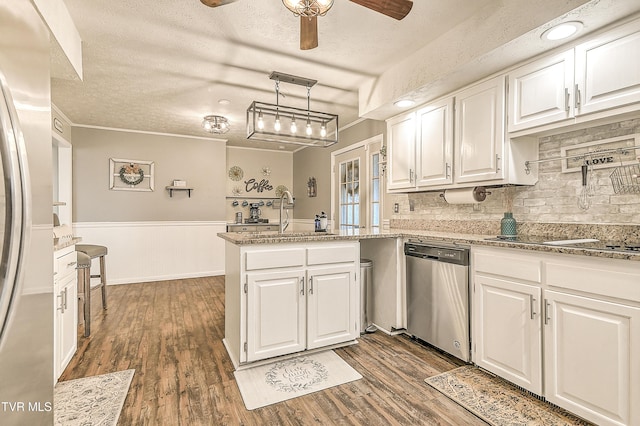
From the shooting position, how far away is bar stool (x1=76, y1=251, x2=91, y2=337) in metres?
2.85

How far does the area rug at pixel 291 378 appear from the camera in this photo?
194 centimetres

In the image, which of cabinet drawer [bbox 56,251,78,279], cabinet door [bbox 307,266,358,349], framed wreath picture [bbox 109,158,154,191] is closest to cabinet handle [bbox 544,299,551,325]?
Result: cabinet door [bbox 307,266,358,349]

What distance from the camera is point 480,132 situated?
245cm

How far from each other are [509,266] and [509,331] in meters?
0.41

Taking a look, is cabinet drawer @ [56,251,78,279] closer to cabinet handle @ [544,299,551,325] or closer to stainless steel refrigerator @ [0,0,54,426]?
stainless steel refrigerator @ [0,0,54,426]

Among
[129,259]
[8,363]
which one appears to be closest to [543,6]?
[8,363]

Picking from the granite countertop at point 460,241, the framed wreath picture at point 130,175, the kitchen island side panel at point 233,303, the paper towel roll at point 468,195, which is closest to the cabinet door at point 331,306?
the granite countertop at point 460,241

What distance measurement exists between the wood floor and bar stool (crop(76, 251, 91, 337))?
149 millimetres

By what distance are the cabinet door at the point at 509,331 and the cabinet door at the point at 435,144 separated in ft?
3.37

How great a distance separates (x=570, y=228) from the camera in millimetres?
2143

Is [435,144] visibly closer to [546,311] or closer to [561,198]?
[561,198]

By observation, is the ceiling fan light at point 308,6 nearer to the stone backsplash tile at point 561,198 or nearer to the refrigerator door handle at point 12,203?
the refrigerator door handle at point 12,203

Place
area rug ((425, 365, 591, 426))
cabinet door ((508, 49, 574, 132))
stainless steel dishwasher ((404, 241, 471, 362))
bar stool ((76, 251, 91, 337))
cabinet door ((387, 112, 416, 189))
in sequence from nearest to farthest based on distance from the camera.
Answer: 1. area rug ((425, 365, 591, 426))
2. cabinet door ((508, 49, 574, 132))
3. stainless steel dishwasher ((404, 241, 471, 362))
4. bar stool ((76, 251, 91, 337))
5. cabinet door ((387, 112, 416, 189))

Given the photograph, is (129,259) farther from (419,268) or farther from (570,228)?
(570,228)
